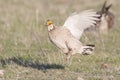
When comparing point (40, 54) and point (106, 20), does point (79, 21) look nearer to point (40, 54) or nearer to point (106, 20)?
point (40, 54)

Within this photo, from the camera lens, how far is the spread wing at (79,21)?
829cm

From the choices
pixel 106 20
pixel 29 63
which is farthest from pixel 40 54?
pixel 106 20

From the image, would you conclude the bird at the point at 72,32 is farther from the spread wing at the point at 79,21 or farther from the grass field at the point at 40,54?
the grass field at the point at 40,54

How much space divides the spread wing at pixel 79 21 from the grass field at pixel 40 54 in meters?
0.64

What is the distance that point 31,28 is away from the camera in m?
12.8

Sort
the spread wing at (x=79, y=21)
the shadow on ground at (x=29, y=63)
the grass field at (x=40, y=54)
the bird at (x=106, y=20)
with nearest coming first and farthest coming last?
the grass field at (x=40, y=54), the spread wing at (x=79, y=21), the shadow on ground at (x=29, y=63), the bird at (x=106, y=20)

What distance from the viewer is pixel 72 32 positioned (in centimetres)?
845

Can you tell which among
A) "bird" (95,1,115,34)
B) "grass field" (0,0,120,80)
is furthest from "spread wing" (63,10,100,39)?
"bird" (95,1,115,34)

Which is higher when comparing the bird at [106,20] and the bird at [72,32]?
the bird at [106,20]

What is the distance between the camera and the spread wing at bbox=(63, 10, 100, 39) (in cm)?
829

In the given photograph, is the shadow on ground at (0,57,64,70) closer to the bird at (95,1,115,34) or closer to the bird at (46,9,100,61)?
the bird at (46,9,100,61)

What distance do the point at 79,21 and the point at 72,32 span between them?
0.22 m

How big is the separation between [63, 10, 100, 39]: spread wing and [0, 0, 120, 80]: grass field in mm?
635

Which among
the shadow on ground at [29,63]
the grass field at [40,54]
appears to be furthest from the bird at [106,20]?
the shadow on ground at [29,63]
